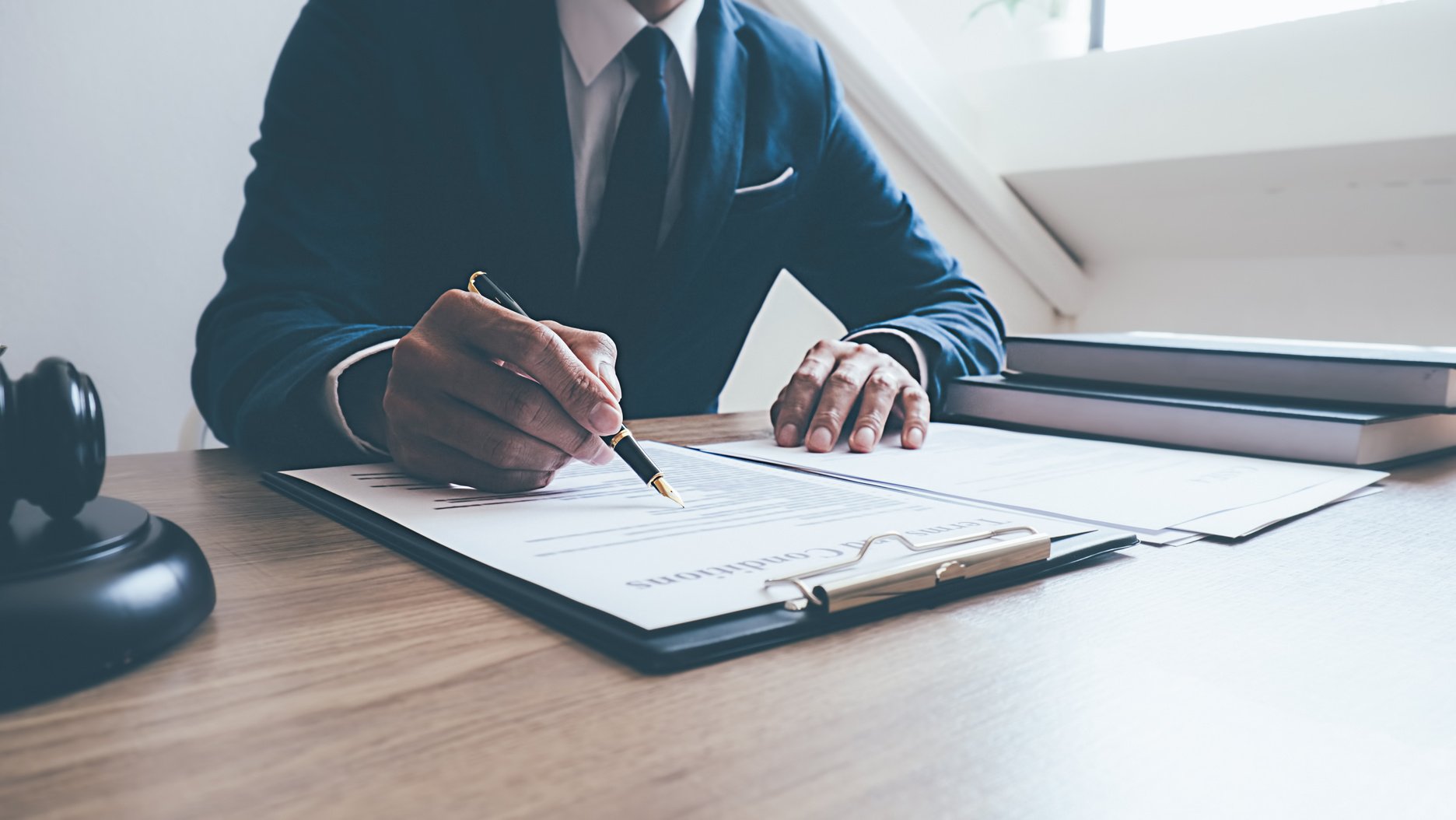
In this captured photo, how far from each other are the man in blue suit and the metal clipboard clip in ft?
0.61

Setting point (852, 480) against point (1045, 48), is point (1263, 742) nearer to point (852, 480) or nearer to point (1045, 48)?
point (852, 480)

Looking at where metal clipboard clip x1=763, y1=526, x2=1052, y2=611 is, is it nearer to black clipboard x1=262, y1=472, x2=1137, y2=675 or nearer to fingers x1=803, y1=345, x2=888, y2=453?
black clipboard x1=262, y1=472, x2=1137, y2=675

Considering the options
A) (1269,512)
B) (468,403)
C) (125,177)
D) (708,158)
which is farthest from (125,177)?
(1269,512)

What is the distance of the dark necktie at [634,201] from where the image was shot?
3.22 feet

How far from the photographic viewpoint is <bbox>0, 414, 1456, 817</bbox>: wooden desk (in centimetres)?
20

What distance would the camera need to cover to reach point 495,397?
496mm

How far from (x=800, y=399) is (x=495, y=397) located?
1.03ft

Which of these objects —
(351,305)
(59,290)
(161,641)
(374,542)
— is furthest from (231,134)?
(161,641)

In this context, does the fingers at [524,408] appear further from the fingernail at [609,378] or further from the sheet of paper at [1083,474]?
the sheet of paper at [1083,474]

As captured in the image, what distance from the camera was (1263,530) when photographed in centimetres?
48

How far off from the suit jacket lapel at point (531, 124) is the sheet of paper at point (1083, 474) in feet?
1.23

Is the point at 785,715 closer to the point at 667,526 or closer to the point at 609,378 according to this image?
the point at 667,526

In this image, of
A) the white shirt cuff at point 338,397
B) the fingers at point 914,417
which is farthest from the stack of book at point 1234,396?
the white shirt cuff at point 338,397

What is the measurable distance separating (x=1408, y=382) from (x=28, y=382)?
856 millimetres
